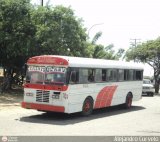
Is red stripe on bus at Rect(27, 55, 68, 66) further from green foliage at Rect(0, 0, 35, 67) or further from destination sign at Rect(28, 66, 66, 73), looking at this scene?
green foliage at Rect(0, 0, 35, 67)

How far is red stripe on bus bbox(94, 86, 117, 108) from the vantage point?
20.2 metres

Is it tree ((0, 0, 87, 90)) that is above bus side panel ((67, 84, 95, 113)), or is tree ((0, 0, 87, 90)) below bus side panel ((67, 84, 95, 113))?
above

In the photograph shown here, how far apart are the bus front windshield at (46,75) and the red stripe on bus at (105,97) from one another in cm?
307

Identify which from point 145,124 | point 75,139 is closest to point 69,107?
point 145,124

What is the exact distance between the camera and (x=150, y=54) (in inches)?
1916

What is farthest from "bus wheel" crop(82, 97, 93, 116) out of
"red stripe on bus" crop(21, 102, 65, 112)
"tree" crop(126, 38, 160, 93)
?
"tree" crop(126, 38, 160, 93)

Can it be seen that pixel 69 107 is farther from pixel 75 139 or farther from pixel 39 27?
pixel 39 27

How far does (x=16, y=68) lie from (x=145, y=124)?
1529 centimetres

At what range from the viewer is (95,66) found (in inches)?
778

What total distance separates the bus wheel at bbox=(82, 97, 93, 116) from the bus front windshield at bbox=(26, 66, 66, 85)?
203cm

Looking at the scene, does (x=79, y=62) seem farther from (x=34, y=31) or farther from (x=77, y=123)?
(x=34, y=31)

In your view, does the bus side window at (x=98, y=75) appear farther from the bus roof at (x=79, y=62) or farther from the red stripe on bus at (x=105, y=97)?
Result: the red stripe on bus at (x=105, y=97)

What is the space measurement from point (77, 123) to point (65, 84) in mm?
1683

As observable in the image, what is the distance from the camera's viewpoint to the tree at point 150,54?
48.4 meters
